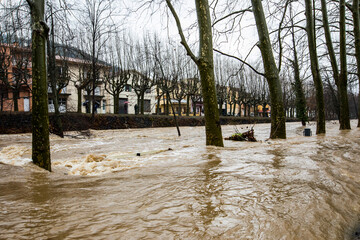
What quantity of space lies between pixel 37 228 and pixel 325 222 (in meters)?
1.71

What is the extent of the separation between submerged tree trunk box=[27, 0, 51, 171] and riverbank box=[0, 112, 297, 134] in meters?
7.48

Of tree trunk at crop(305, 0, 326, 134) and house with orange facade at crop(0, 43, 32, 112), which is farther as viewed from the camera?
house with orange facade at crop(0, 43, 32, 112)

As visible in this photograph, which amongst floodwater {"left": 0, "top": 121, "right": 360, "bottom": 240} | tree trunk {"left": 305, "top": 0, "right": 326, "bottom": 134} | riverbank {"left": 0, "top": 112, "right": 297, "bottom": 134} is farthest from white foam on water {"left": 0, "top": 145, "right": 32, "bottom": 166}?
tree trunk {"left": 305, "top": 0, "right": 326, "bottom": 134}

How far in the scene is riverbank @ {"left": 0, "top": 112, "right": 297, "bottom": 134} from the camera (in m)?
13.0

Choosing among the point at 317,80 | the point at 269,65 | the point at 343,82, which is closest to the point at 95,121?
the point at 269,65

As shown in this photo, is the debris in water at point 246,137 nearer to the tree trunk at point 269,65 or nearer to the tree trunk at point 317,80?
the tree trunk at point 269,65

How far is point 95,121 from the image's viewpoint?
1742cm

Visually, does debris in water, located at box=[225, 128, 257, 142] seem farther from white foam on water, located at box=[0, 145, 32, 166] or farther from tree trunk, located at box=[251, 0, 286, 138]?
white foam on water, located at box=[0, 145, 32, 166]

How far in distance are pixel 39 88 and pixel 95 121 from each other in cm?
1532

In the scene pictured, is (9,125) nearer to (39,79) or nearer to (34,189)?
(39,79)

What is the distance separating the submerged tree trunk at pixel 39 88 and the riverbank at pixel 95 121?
294 inches

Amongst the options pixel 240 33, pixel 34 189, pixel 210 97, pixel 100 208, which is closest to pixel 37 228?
pixel 100 208

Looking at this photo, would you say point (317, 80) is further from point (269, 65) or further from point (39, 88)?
point (39, 88)

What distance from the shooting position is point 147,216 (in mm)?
1478
